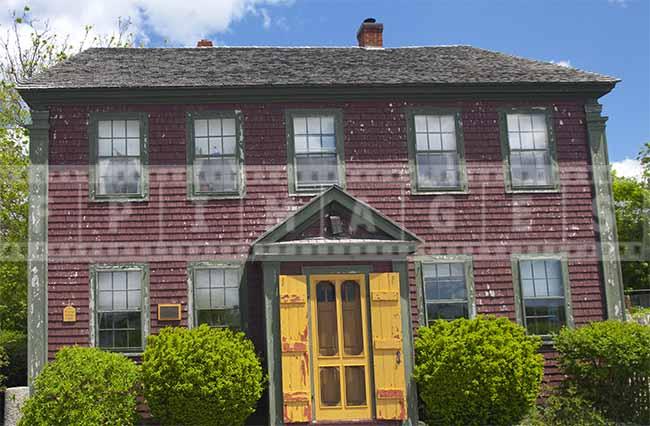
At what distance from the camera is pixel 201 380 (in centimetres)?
1088

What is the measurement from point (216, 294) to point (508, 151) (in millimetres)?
6317

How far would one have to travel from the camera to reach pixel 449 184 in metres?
13.8

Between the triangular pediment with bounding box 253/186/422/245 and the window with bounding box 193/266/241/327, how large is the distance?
167cm

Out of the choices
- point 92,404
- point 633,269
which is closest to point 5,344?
point 92,404

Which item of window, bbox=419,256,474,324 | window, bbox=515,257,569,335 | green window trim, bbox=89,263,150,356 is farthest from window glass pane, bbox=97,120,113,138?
window, bbox=515,257,569,335

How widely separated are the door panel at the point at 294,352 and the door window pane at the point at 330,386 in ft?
0.98

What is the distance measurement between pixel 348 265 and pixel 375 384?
2021mm

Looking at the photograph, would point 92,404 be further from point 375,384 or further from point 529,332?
point 529,332

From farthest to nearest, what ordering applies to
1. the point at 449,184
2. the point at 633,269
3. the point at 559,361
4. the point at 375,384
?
the point at 633,269
the point at 449,184
the point at 559,361
the point at 375,384

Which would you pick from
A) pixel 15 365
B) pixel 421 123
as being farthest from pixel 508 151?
pixel 15 365

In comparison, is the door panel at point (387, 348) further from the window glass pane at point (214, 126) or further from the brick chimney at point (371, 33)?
the brick chimney at point (371, 33)

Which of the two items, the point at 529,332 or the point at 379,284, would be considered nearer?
the point at 379,284

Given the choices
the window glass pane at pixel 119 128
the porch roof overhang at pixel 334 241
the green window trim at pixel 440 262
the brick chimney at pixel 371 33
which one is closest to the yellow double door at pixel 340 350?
the porch roof overhang at pixel 334 241

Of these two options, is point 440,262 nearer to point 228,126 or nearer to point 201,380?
point 228,126
